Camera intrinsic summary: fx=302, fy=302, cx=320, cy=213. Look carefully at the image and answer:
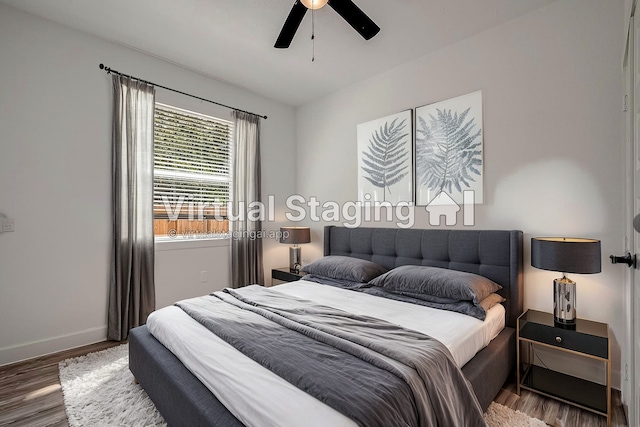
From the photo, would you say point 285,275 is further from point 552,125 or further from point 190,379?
point 552,125

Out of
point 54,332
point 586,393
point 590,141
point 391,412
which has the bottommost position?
point 586,393

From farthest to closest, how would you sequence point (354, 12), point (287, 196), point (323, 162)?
point (287, 196), point (323, 162), point (354, 12)

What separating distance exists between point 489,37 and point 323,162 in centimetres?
219

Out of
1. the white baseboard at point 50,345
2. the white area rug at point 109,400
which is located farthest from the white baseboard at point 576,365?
the white baseboard at point 50,345

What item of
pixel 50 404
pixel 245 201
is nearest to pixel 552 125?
pixel 245 201

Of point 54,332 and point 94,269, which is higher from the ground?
point 94,269

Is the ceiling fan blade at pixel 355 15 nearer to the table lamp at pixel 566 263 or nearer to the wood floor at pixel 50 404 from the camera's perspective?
the table lamp at pixel 566 263

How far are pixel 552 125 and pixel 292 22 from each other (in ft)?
6.82

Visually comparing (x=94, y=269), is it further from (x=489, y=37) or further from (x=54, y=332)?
(x=489, y=37)

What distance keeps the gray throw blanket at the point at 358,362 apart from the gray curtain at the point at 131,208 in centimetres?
131

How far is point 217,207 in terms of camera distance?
12.0ft

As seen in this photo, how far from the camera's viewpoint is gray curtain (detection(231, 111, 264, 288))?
3.73 m

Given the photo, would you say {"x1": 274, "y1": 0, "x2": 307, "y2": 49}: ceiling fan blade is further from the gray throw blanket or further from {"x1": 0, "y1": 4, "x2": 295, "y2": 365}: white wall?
the gray throw blanket

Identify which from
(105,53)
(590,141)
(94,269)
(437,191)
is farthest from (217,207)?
(590,141)
